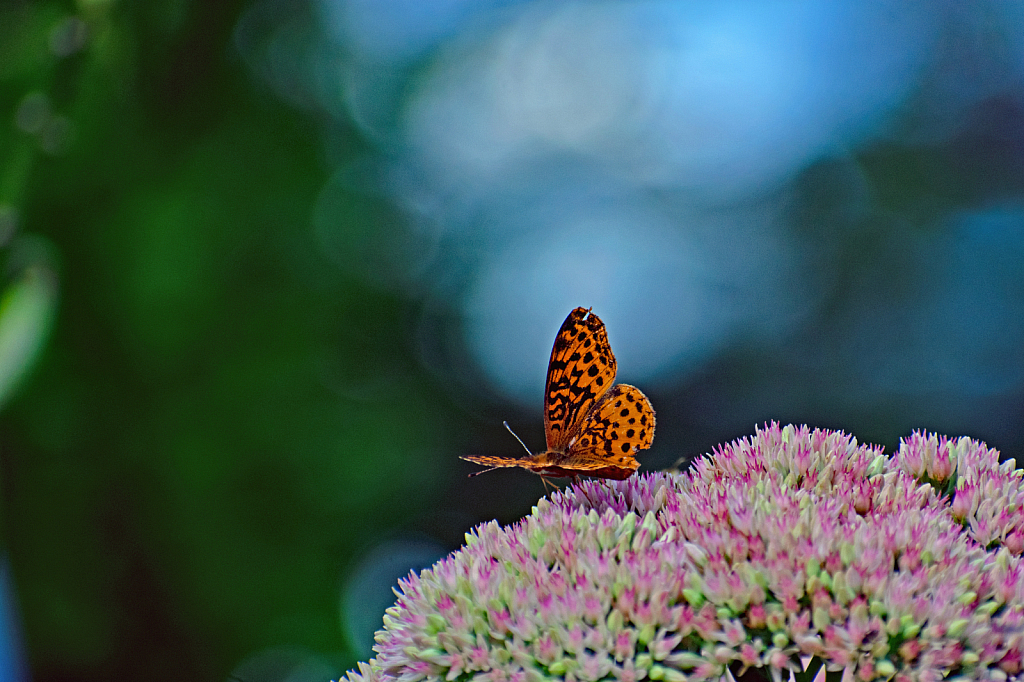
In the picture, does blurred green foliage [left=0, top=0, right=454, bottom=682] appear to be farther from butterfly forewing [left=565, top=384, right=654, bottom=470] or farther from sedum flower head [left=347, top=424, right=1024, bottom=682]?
sedum flower head [left=347, top=424, right=1024, bottom=682]

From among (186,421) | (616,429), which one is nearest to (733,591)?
(616,429)

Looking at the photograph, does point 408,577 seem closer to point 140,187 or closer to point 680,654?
point 680,654

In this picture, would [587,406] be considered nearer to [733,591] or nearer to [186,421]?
[733,591]

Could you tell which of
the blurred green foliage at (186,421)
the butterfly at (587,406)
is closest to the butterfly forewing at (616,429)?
the butterfly at (587,406)

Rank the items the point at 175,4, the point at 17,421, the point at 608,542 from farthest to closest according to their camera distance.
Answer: the point at 17,421, the point at 175,4, the point at 608,542

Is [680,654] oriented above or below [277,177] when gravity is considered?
below

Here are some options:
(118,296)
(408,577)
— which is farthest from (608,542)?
(118,296)

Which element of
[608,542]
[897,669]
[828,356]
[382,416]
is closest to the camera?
[897,669]

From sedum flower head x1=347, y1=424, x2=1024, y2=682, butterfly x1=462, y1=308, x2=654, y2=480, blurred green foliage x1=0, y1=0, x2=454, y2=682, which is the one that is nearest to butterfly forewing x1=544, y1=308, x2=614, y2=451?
butterfly x1=462, y1=308, x2=654, y2=480

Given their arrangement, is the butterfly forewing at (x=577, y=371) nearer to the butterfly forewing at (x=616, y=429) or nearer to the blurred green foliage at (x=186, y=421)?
the butterfly forewing at (x=616, y=429)
